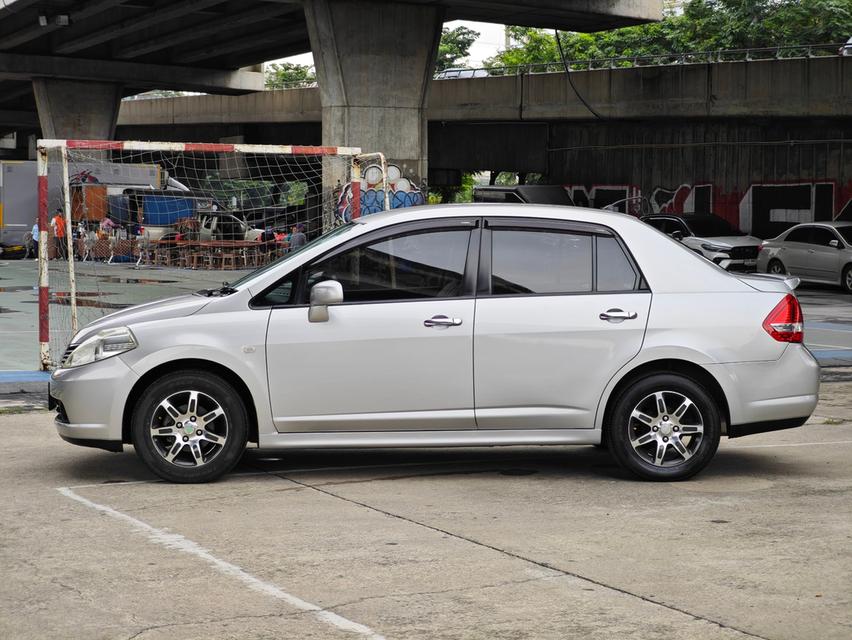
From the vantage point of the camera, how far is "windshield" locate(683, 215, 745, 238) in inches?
1238

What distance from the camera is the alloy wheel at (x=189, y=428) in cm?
765

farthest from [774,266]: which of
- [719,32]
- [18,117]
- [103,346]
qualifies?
[18,117]

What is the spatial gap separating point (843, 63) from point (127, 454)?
29.8 meters

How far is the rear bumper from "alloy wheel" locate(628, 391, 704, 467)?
26 cm

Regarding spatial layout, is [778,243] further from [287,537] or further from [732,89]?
[287,537]

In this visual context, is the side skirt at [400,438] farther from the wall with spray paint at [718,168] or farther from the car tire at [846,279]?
the wall with spray paint at [718,168]

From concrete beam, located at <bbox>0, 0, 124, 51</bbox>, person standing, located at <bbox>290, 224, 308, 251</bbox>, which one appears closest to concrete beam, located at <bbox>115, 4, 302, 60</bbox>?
concrete beam, located at <bbox>0, 0, 124, 51</bbox>

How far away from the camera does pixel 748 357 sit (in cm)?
785

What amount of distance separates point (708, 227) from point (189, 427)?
1012 inches

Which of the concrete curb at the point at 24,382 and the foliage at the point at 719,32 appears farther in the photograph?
the foliage at the point at 719,32

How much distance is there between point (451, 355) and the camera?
25.3ft

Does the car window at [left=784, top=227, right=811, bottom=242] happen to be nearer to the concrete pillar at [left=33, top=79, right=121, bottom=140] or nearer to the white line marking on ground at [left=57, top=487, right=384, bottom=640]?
the white line marking on ground at [left=57, top=487, right=384, bottom=640]

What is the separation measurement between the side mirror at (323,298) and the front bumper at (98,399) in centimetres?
114

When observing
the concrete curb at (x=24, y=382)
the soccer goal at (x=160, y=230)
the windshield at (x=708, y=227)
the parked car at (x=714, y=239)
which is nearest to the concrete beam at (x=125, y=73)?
the soccer goal at (x=160, y=230)
